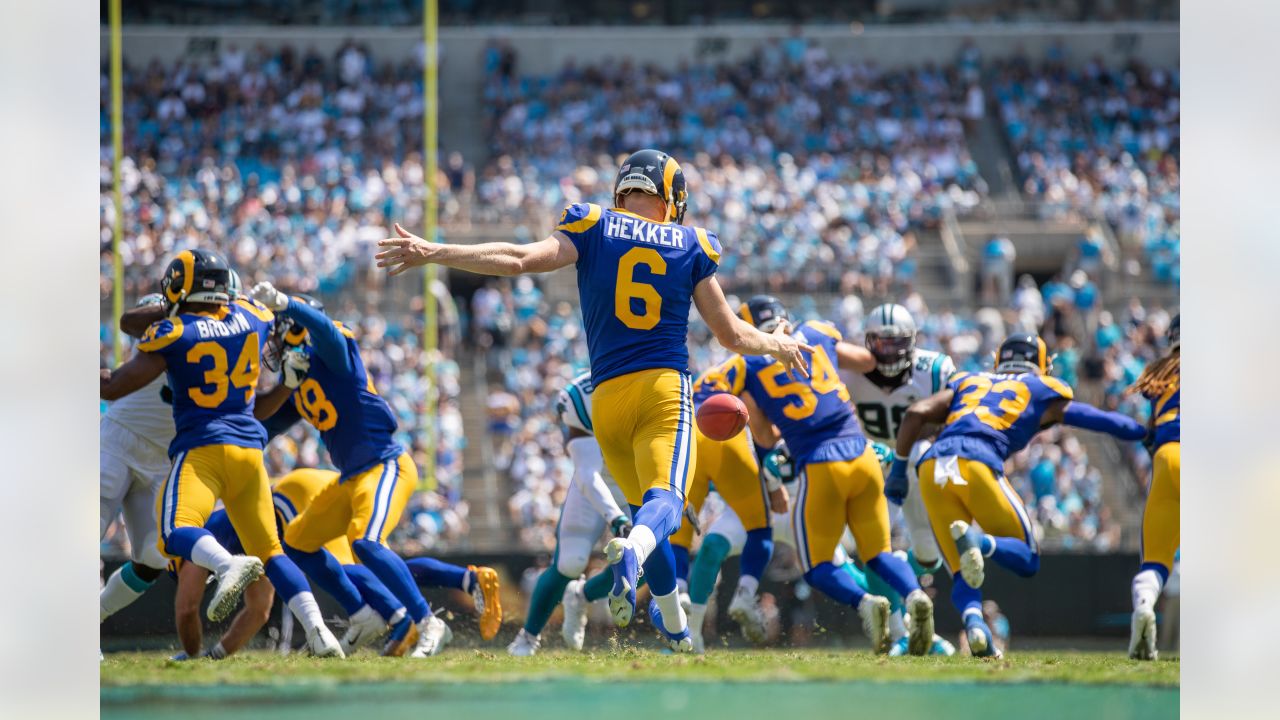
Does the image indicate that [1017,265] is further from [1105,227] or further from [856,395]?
[856,395]

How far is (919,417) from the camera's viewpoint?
818 centimetres

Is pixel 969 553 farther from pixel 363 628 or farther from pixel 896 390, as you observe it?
pixel 363 628

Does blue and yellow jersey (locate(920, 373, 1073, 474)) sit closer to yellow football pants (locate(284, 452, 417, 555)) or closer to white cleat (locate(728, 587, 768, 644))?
white cleat (locate(728, 587, 768, 644))

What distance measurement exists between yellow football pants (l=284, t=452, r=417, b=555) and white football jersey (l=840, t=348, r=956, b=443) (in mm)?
2746

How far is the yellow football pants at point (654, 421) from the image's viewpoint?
6.00 metres

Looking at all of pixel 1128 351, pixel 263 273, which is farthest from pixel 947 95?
pixel 263 273

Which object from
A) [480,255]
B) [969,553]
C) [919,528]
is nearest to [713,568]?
[919,528]

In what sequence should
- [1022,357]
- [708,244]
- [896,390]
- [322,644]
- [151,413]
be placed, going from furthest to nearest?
[896,390] → [1022,357] → [151,413] → [322,644] → [708,244]

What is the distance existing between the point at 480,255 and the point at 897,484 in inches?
142

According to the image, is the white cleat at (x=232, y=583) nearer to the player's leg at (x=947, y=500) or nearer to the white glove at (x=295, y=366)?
the white glove at (x=295, y=366)

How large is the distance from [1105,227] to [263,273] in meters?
12.2

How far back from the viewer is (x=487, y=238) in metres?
21.3
